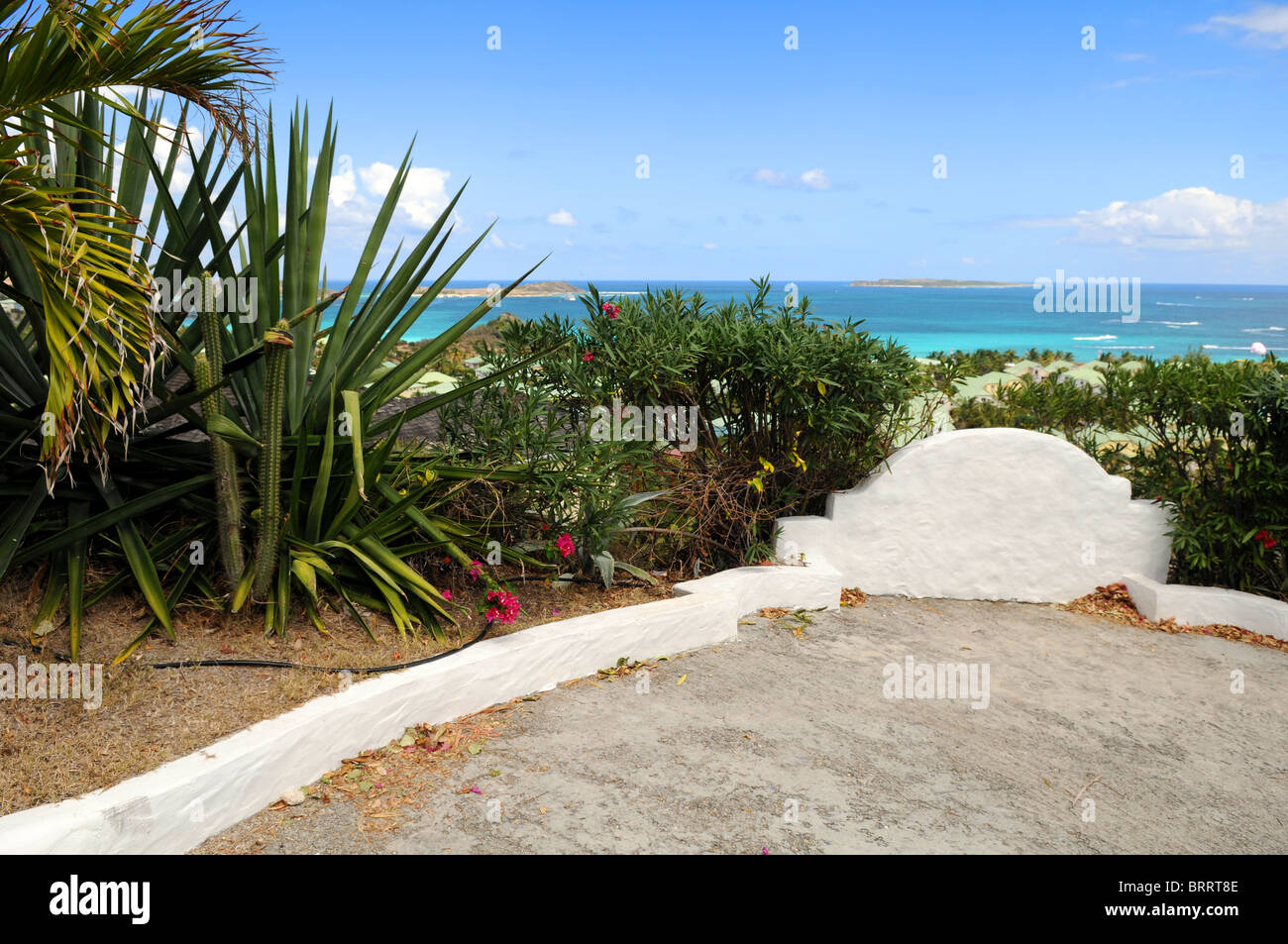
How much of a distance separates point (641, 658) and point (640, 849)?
2016 millimetres

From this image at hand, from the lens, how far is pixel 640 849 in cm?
344

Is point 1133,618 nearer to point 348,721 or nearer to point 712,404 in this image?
point 712,404

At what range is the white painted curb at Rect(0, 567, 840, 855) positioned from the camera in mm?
3166

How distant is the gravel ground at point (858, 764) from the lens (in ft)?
11.8

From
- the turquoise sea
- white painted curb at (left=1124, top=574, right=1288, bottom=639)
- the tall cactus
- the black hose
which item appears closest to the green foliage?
the black hose

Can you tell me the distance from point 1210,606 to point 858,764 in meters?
3.76

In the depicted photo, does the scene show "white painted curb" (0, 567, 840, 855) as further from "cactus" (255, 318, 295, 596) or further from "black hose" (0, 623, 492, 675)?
"cactus" (255, 318, 295, 596)

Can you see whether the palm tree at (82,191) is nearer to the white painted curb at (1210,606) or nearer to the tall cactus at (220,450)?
the tall cactus at (220,450)

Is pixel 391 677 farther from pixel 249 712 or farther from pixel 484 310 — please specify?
pixel 484 310

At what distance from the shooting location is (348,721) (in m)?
4.02

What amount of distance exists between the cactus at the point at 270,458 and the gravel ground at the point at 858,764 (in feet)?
4.60

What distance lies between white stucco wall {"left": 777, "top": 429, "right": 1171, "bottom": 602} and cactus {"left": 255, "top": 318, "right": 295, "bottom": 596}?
3.65 metres
